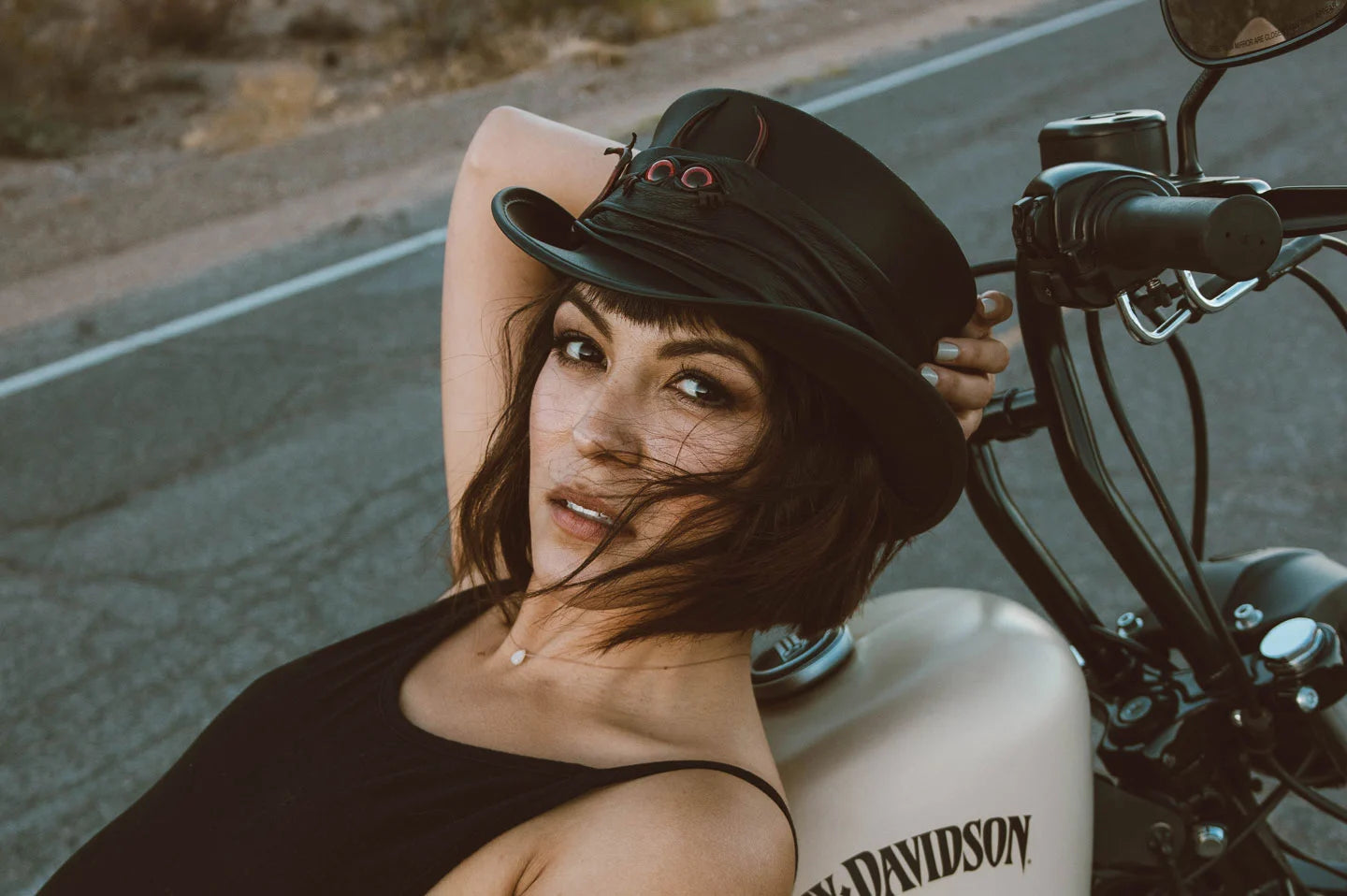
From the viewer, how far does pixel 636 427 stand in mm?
1595

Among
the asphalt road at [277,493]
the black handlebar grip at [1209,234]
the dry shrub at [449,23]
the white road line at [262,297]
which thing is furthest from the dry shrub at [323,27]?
the black handlebar grip at [1209,234]

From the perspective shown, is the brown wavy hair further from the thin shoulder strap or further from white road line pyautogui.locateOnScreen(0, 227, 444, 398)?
white road line pyautogui.locateOnScreen(0, 227, 444, 398)

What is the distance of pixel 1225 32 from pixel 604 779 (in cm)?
103

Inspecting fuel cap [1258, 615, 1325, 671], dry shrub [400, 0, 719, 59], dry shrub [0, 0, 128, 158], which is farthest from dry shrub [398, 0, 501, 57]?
fuel cap [1258, 615, 1325, 671]

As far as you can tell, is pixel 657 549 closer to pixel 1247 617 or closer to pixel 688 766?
pixel 688 766

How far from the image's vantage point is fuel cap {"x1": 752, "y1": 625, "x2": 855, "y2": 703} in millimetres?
1736

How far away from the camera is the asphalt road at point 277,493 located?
3645 millimetres

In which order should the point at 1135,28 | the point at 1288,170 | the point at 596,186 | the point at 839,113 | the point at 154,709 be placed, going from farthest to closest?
the point at 1135,28
the point at 839,113
the point at 1288,170
the point at 154,709
the point at 596,186

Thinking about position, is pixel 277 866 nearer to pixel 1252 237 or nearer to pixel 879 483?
pixel 879 483

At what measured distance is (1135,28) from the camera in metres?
10.5

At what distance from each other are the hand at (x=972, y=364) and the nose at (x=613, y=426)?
0.34m

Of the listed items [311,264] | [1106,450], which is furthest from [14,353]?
[1106,450]

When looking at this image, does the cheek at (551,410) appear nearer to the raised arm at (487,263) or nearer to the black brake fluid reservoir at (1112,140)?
the raised arm at (487,263)

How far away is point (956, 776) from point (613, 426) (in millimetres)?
549
